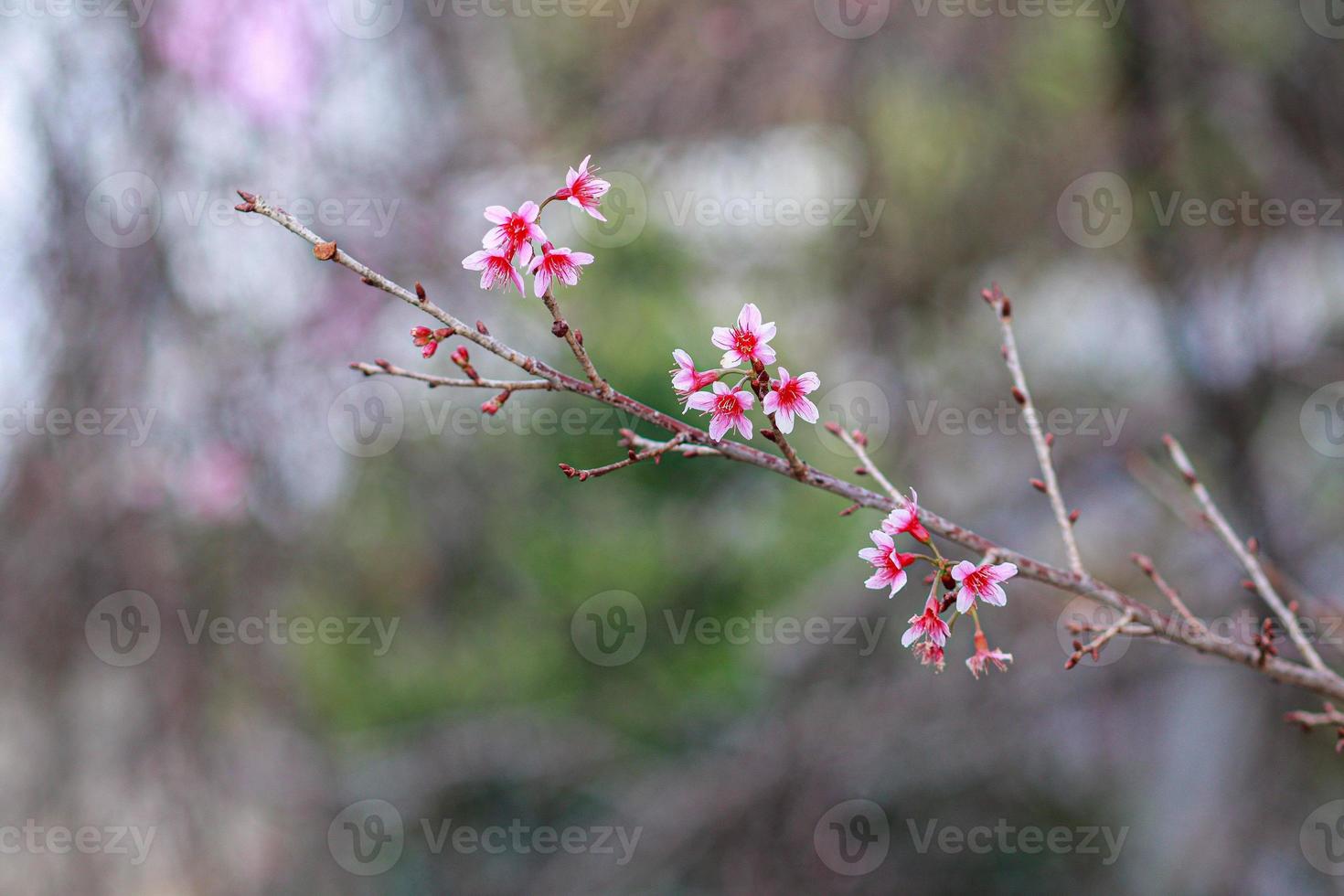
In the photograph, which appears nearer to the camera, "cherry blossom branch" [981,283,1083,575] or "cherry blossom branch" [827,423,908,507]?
"cherry blossom branch" [827,423,908,507]

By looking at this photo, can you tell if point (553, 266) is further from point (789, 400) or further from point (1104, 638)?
point (1104, 638)

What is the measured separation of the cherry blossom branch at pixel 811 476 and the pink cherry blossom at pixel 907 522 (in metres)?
0.01

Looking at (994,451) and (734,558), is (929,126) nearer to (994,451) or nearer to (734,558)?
(994,451)

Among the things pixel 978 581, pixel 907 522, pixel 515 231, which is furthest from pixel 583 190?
pixel 978 581

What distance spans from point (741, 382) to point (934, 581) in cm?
32

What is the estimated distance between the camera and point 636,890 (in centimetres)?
428

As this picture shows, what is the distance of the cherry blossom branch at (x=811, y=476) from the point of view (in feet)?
3.47

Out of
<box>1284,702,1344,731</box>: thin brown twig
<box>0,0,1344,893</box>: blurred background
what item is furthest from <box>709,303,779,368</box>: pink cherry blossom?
<box>0,0,1344,893</box>: blurred background

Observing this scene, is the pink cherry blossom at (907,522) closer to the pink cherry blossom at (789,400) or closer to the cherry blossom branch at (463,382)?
the pink cherry blossom at (789,400)

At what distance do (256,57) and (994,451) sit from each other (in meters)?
3.18

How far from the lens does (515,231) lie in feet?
3.94

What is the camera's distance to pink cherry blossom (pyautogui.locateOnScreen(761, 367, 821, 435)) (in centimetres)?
118

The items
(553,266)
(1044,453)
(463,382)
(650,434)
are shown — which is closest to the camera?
(463,382)

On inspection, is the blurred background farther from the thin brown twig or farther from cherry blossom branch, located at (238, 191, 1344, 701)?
cherry blossom branch, located at (238, 191, 1344, 701)
